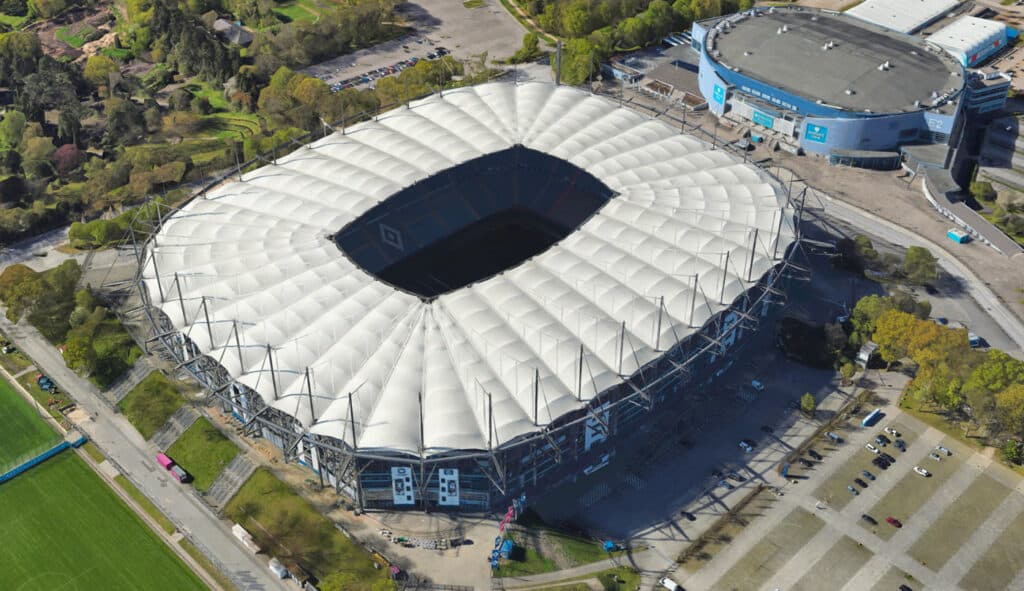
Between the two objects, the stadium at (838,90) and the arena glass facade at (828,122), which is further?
the stadium at (838,90)

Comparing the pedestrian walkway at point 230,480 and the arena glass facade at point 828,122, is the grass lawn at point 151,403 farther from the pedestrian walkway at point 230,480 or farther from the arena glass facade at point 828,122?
Result: the arena glass facade at point 828,122

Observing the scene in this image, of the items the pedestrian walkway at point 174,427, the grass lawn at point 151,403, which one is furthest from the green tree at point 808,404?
the grass lawn at point 151,403

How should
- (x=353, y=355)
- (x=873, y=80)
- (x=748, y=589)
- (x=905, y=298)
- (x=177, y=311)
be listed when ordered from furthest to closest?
(x=873, y=80)
(x=905, y=298)
(x=177, y=311)
(x=353, y=355)
(x=748, y=589)

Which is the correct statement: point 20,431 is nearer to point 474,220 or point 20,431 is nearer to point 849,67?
point 474,220

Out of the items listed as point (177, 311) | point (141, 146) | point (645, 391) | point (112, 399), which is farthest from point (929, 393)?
point (141, 146)

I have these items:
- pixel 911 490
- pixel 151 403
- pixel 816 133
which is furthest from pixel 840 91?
pixel 151 403

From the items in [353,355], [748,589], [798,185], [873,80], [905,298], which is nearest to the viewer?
[748,589]

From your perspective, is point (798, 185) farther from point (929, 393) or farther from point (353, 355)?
point (353, 355)
